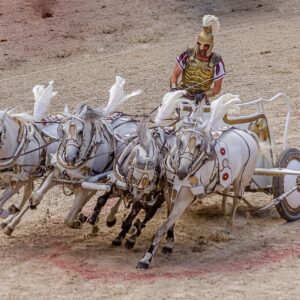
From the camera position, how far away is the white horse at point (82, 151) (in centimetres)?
852

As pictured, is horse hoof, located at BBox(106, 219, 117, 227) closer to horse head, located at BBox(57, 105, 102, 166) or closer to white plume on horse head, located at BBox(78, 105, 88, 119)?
horse head, located at BBox(57, 105, 102, 166)

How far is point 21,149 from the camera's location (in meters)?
8.98

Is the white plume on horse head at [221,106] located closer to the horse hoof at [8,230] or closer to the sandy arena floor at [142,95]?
the sandy arena floor at [142,95]

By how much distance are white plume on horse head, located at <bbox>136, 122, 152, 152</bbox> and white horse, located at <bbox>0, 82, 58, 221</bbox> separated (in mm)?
1252

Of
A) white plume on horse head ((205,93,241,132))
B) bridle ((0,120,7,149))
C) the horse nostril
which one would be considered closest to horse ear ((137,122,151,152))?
the horse nostril

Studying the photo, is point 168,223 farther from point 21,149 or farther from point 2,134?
point 2,134

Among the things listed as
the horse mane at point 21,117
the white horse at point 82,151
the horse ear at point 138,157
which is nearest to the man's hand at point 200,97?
the white horse at point 82,151

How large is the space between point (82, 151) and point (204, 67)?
1.94 metres

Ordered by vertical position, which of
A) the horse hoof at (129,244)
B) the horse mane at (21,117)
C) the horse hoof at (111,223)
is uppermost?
the horse mane at (21,117)

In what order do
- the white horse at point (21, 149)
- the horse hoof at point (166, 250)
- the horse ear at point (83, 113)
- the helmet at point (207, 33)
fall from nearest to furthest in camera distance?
the horse ear at point (83, 113) → the horse hoof at point (166, 250) → the white horse at point (21, 149) → the helmet at point (207, 33)

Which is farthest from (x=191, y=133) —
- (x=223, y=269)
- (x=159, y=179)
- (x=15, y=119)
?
(x=15, y=119)

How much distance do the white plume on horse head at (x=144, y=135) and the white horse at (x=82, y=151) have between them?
0.53 meters

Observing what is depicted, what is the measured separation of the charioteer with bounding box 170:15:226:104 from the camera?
9.71 m

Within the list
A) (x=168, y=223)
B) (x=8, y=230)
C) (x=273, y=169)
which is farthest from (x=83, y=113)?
(x=273, y=169)
